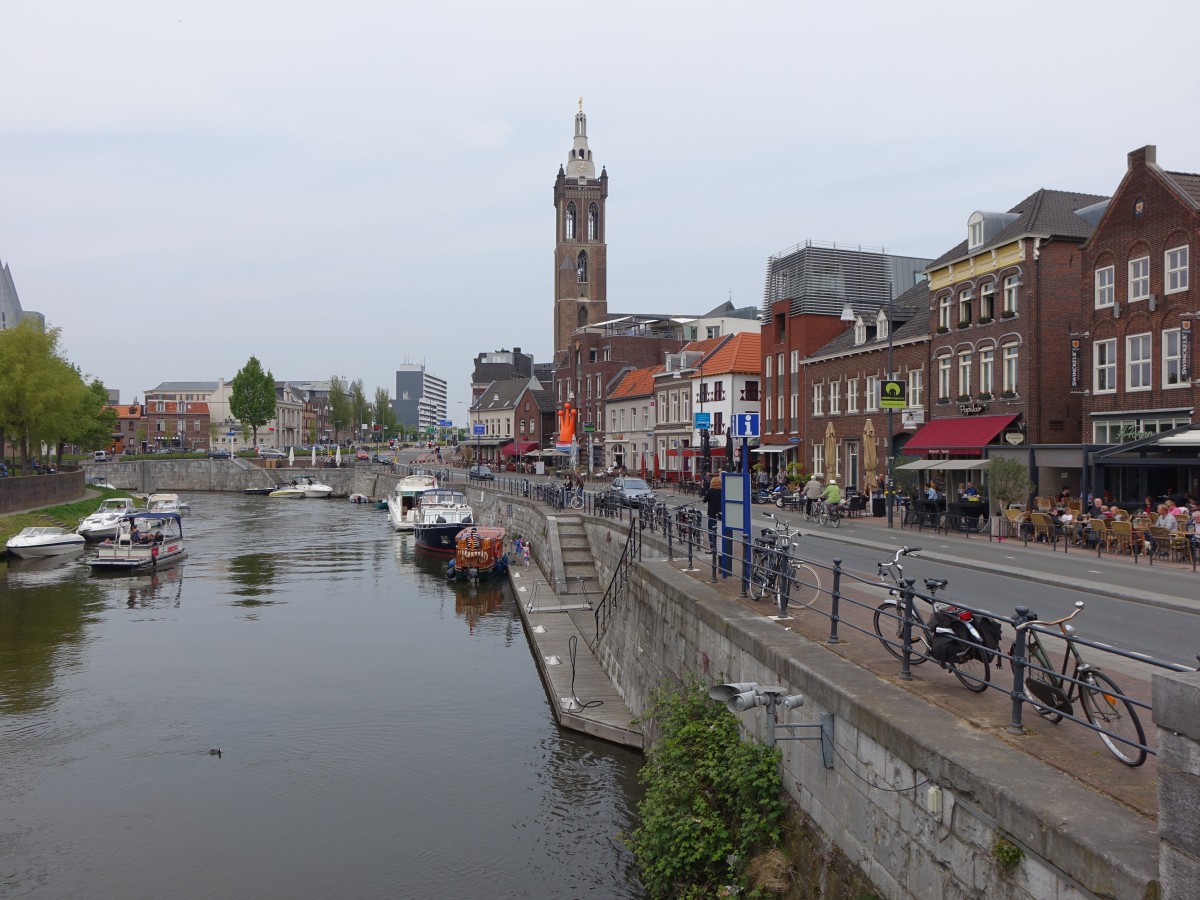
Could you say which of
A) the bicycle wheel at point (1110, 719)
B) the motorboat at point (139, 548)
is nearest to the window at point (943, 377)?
the bicycle wheel at point (1110, 719)

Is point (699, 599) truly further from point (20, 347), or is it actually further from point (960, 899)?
point (20, 347)

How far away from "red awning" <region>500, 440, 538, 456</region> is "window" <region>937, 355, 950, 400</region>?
57840 millimetres

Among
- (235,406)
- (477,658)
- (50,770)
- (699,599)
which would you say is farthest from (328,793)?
(235,406)

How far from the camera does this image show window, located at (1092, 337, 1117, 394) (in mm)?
30094

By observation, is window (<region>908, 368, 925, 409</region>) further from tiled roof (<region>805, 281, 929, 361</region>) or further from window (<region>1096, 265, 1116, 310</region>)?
window (<region>1096, 265, 1116, 310</region>)

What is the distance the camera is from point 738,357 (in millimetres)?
58531

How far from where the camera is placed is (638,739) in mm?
15961

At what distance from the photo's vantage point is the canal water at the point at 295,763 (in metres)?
12.9

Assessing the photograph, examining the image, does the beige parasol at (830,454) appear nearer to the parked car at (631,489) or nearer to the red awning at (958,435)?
the red awning at (958,435)

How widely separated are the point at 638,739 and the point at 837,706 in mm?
8492

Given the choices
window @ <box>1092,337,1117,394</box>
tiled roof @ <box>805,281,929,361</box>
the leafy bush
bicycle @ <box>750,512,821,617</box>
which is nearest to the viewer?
the leafy bush

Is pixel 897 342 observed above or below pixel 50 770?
above

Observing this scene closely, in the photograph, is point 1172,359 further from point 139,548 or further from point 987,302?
point 139,548

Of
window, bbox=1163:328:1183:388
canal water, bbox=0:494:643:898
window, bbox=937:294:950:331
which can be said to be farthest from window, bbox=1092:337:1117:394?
canal water, bbox=0:494:643:898
